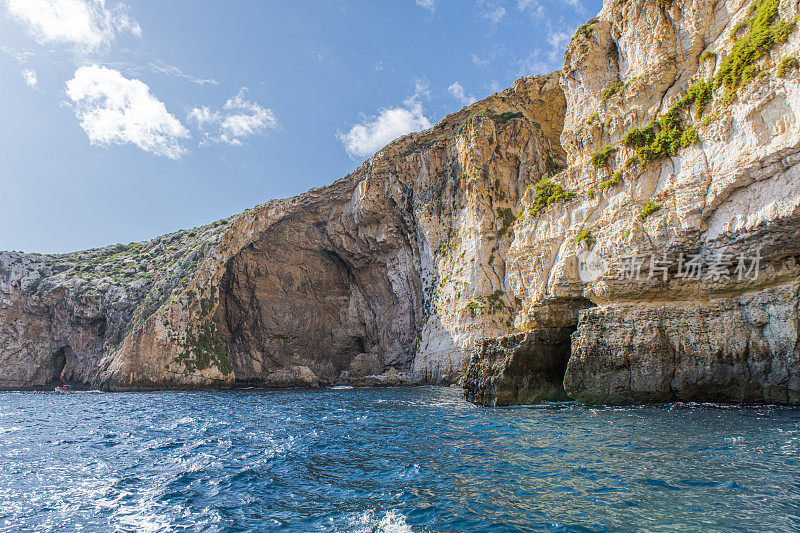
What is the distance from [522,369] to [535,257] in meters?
8.30

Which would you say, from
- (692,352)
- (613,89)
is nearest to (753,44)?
(613,89)

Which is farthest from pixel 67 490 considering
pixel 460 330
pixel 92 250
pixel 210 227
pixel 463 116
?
pixel 92 250

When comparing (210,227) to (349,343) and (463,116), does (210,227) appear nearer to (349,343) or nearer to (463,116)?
(349,343)

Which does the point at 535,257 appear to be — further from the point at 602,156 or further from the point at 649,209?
the point at 649,209

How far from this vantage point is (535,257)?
2838cm

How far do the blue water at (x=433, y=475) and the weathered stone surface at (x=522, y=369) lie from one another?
4.45 m

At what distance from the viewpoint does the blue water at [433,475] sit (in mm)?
7445

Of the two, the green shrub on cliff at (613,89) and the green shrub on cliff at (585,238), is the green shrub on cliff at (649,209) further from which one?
the green shrub on cliff at (613,89)

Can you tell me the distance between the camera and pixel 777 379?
1705 centimetres

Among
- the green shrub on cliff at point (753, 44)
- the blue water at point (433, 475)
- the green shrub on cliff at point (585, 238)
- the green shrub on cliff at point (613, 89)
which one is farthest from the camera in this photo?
the green shrub on cliff at point (613, 89)

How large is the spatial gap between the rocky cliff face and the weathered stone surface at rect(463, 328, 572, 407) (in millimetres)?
1860

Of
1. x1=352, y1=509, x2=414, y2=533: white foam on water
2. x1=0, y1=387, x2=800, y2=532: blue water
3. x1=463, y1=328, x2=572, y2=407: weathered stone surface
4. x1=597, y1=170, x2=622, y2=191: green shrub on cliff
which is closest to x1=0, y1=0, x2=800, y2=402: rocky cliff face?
x1=597, y1=170, x2=622, y2=191: green shrub on cliff
